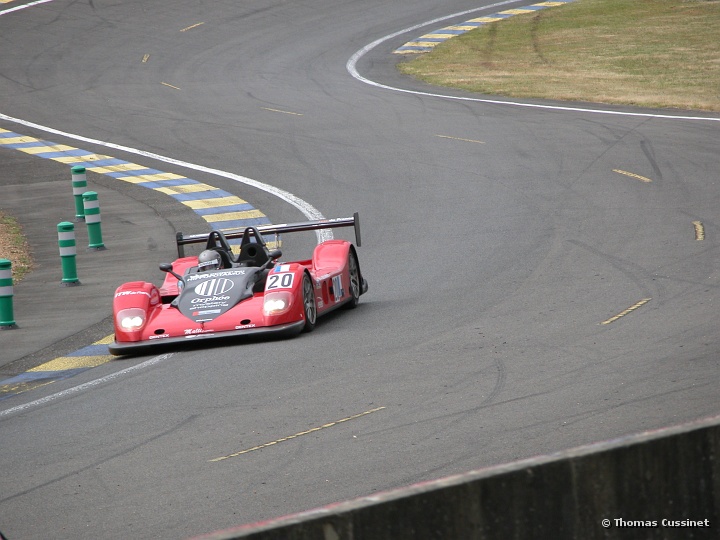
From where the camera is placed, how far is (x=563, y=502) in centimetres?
465

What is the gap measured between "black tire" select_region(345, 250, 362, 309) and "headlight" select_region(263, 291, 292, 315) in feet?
5.86

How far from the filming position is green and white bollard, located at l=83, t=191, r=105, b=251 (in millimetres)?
17000

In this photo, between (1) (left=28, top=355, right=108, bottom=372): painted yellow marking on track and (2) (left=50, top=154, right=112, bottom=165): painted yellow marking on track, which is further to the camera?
(2) (left=50, top=154, right=112, bottom=165): painted yellow marking on track

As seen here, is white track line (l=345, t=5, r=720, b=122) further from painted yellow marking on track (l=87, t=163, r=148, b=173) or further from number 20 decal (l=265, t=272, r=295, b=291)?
number 20 decal (l=265, t=272, r=295, b=291)

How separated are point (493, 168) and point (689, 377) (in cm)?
1287

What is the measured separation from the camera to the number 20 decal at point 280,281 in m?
11.3

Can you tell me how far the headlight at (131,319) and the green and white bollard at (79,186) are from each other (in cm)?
782

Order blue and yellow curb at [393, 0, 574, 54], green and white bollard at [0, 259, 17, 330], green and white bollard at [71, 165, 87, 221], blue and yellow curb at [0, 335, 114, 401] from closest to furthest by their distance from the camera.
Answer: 1. blue and yellow curb at [0, 335, 114, 401]
2. green and white bollard at [0, 259, 17, 330]
3. green and white bollard at [71, 165, 87, 221]
4. blue and yellow curb at [393, 0, 574, 54]

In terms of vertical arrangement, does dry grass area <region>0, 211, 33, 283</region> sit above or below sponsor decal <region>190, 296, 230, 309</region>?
below

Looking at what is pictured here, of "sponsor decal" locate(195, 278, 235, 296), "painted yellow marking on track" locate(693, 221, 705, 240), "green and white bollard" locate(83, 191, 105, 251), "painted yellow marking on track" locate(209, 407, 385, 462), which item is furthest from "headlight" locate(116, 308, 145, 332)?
"painted yellow marking on track" locate(693, 221, 705, 240)

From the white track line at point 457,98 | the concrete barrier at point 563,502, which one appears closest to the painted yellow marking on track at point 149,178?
the white track line at point 457,98

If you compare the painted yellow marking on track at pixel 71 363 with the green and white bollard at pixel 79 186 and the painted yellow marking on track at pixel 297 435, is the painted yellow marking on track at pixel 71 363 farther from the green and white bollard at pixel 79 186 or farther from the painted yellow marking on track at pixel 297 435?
the green and white bollard at pixel 79 186

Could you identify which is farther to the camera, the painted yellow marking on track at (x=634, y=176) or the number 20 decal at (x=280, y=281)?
the painted yellow marking on track at (x=634, y=176)

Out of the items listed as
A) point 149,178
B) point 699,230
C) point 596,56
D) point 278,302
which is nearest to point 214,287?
point 278,302
